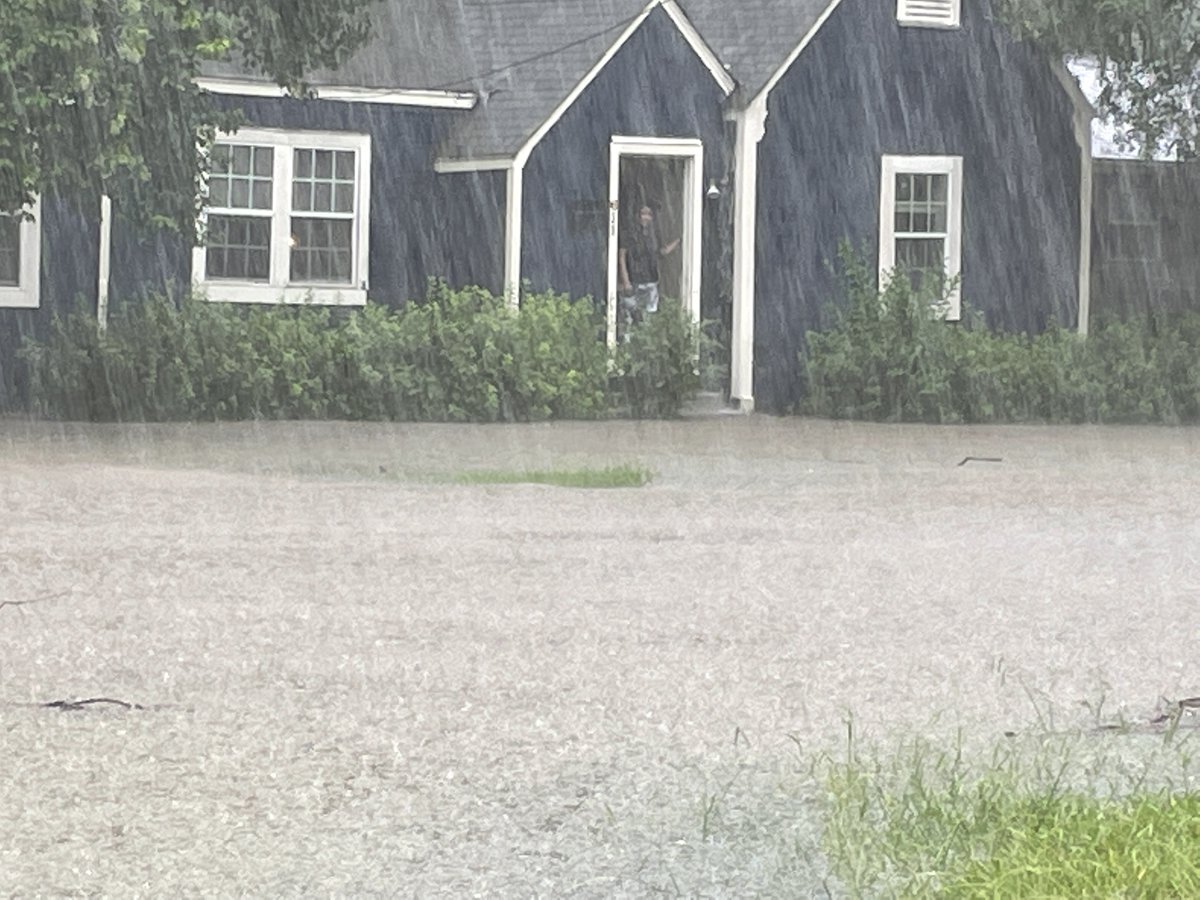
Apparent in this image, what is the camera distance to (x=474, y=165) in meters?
27.4

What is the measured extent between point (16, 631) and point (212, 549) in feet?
9.59

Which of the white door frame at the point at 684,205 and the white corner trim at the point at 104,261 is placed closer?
the white corner trim at the point at 104,261

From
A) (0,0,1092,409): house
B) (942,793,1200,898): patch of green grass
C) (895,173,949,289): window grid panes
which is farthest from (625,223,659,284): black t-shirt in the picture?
(942,793,1200,898): patch of green grass

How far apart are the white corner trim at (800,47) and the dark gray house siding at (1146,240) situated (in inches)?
222

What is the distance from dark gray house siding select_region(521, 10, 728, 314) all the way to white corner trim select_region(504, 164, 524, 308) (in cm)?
14

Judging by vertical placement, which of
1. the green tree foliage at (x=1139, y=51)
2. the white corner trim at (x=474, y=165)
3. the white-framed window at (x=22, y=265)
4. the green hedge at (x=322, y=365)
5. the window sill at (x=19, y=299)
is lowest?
the green hedge at (x=322, y=365)

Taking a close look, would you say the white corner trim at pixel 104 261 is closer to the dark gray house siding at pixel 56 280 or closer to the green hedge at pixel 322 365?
the dark gray house siding at pixel 56 280

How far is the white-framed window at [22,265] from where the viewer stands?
83.6ft

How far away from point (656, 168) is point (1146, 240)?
7.38m

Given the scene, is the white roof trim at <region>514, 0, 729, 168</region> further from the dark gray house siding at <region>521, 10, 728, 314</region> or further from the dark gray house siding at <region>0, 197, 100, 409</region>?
the dark gray house siding at <region>0, 197, 100, 409</region>

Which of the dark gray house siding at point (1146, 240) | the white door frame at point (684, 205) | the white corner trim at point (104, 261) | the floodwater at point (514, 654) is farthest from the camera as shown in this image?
the dark gray house siding at point (1146, 240)

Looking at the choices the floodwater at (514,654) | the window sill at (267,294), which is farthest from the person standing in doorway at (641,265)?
the floodwater at (514,654)

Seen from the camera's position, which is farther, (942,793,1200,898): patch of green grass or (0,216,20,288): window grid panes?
(0,216,20,288): window grid panes

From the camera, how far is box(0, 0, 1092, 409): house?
26.8 metres
